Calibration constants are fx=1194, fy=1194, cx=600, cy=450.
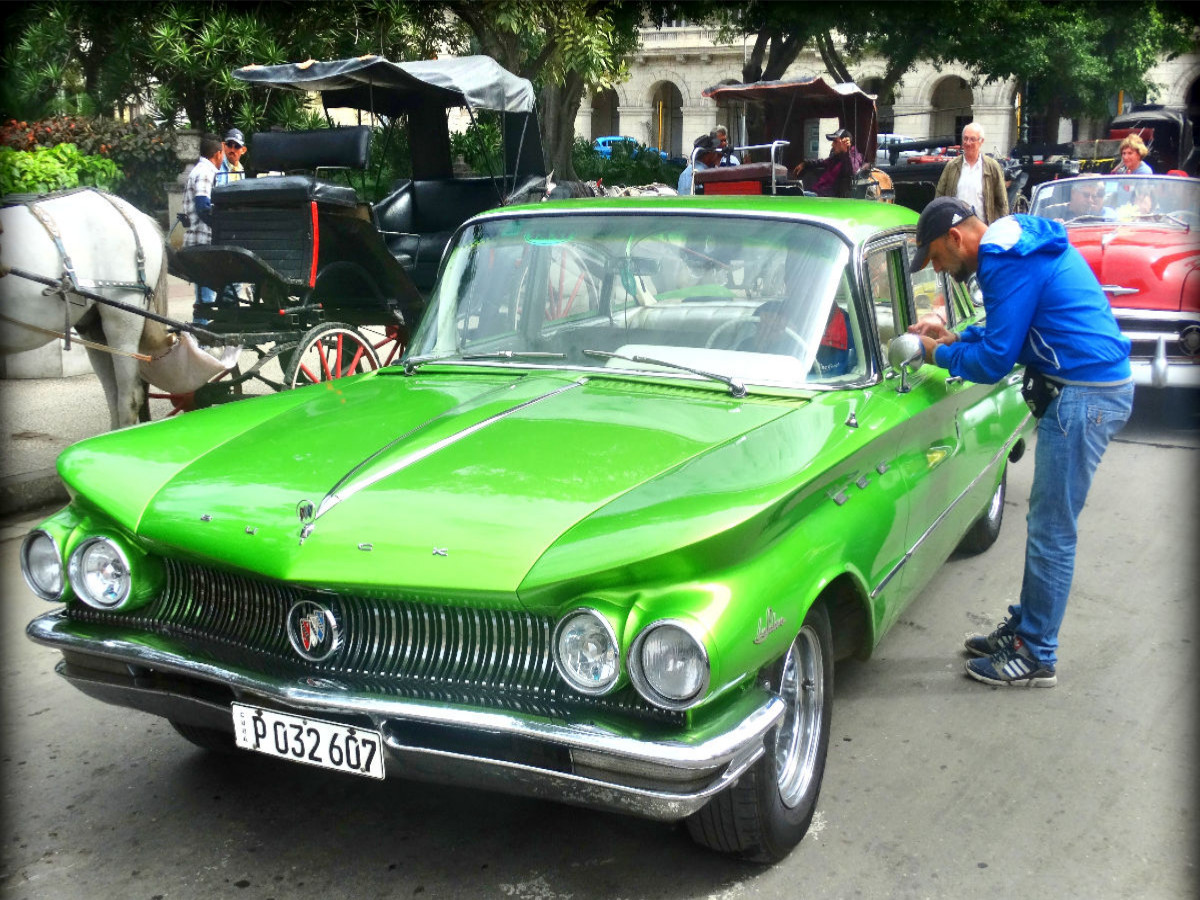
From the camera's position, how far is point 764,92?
2136 cm

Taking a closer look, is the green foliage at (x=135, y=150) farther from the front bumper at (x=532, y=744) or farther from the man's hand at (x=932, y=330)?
the front bumper at (x=532, y=744)

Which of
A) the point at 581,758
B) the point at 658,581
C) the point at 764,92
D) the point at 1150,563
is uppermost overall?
the point at 764,92

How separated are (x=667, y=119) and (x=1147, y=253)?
2084 inches

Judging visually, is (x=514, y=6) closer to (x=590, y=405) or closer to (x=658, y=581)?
(x=590, y=405)

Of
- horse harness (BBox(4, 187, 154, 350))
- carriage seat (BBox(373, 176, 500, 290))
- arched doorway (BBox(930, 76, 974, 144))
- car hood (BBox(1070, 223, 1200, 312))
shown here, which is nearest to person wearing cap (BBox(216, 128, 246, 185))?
carriage seat (BBox(373, 176, 500, 290))

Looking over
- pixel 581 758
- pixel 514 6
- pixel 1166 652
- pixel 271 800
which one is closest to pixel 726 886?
pixel 581 758

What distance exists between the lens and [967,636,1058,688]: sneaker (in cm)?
441

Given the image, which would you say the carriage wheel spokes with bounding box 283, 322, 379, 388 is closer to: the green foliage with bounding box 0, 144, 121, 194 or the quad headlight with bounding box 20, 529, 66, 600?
the green foliage with bounding box 0, 144, 121, 194

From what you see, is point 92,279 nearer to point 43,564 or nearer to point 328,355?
point 328,355

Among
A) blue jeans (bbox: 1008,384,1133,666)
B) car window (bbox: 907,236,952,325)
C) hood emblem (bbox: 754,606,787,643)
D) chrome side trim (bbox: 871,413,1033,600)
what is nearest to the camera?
hood emblem (bbox: 754,606,787,643)

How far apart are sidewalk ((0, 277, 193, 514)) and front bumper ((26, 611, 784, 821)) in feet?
15.0

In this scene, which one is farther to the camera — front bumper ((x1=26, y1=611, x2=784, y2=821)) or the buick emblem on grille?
the buick emblem on grille

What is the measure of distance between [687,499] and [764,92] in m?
19.8

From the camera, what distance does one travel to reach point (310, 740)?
115 inches
